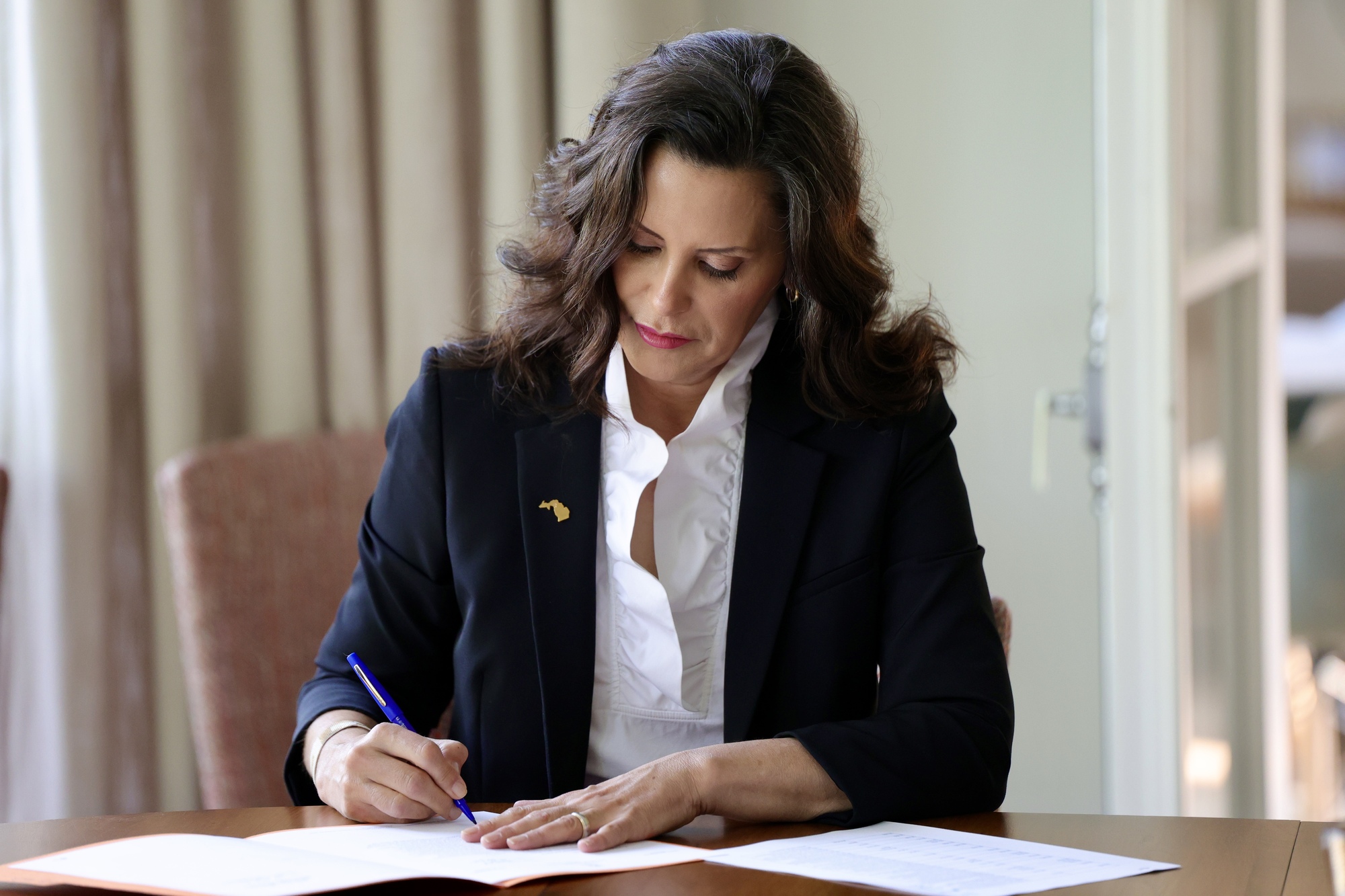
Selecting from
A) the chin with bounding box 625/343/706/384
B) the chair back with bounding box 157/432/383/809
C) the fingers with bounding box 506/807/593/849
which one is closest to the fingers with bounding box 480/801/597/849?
the fingers with bounding box 506/807/593/849

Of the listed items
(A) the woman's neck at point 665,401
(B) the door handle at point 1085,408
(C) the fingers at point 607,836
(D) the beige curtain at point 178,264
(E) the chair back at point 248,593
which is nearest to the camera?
(C) the fingers at point 607,836

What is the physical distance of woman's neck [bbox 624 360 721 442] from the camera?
154cm

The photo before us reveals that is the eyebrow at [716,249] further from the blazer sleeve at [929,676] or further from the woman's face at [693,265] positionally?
the blazer sleeve at [929,676]

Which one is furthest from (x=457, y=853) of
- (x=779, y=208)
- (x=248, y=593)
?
(x=248, y=593)

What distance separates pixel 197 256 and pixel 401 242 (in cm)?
35

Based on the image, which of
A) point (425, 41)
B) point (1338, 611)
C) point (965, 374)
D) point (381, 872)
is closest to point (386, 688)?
point (381, 872)

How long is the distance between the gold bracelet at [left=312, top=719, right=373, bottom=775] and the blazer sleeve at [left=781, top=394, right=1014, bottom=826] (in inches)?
17.5

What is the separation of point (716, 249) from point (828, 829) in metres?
0.62

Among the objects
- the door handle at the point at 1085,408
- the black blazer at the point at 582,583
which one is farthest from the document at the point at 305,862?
the door handle at the point at 1085,408

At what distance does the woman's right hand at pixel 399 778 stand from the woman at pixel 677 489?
0.15 meters

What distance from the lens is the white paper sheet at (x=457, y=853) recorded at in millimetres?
918

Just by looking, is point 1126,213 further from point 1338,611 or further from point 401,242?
point 1338,611

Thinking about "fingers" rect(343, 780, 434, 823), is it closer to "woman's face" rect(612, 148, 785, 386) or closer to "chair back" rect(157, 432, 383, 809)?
"woman's face" rect(612, 148, 785, 386)

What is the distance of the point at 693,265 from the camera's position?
136 centimetres
